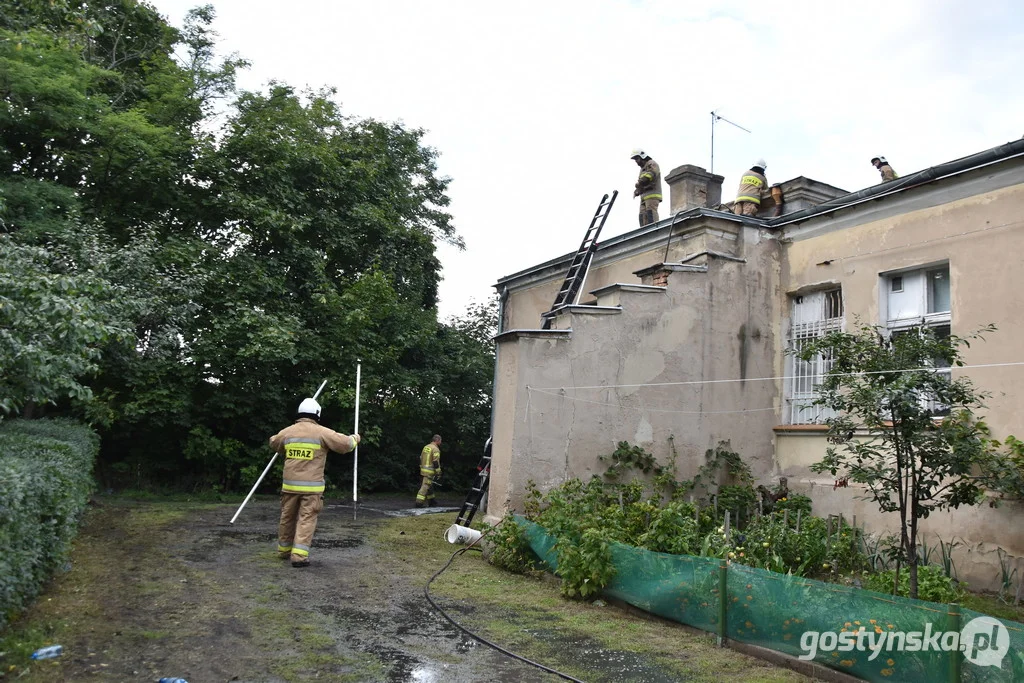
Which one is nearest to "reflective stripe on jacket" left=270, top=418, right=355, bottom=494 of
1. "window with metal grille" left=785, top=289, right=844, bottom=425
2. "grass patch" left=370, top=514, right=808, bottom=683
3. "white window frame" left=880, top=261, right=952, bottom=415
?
"grass patch" left=370, top=514, right=808, bottom=683

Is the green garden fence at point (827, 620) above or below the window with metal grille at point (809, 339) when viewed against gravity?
below

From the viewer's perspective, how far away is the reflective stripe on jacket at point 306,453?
8781mm

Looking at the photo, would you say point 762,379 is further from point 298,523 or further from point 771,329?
point 298,523

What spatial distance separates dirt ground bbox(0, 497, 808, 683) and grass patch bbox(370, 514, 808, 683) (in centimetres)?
2

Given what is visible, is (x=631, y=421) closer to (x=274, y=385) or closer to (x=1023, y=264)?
(x=1023, y=264)

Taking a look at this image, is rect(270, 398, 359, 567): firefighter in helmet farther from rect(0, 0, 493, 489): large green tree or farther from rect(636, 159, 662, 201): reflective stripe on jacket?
rect(636, 159, 662, 201): reflective stripe on jacket

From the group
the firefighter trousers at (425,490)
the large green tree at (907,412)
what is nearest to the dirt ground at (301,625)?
the large green tree at (907,412)

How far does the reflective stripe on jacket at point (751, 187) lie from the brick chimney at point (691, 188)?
4.05ft

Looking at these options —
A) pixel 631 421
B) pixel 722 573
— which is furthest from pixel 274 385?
pixel 722 573

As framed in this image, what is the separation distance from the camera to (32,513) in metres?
5.53

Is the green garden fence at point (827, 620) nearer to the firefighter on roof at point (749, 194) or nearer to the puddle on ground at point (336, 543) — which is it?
the puddle on ground at point (336, 543)

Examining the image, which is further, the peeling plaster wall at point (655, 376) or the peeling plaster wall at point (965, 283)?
the peeling plaster wall at point (655, 376)

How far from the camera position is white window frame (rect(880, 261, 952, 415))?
30.2 feet

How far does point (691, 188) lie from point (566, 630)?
Answer: 9.45 metres
